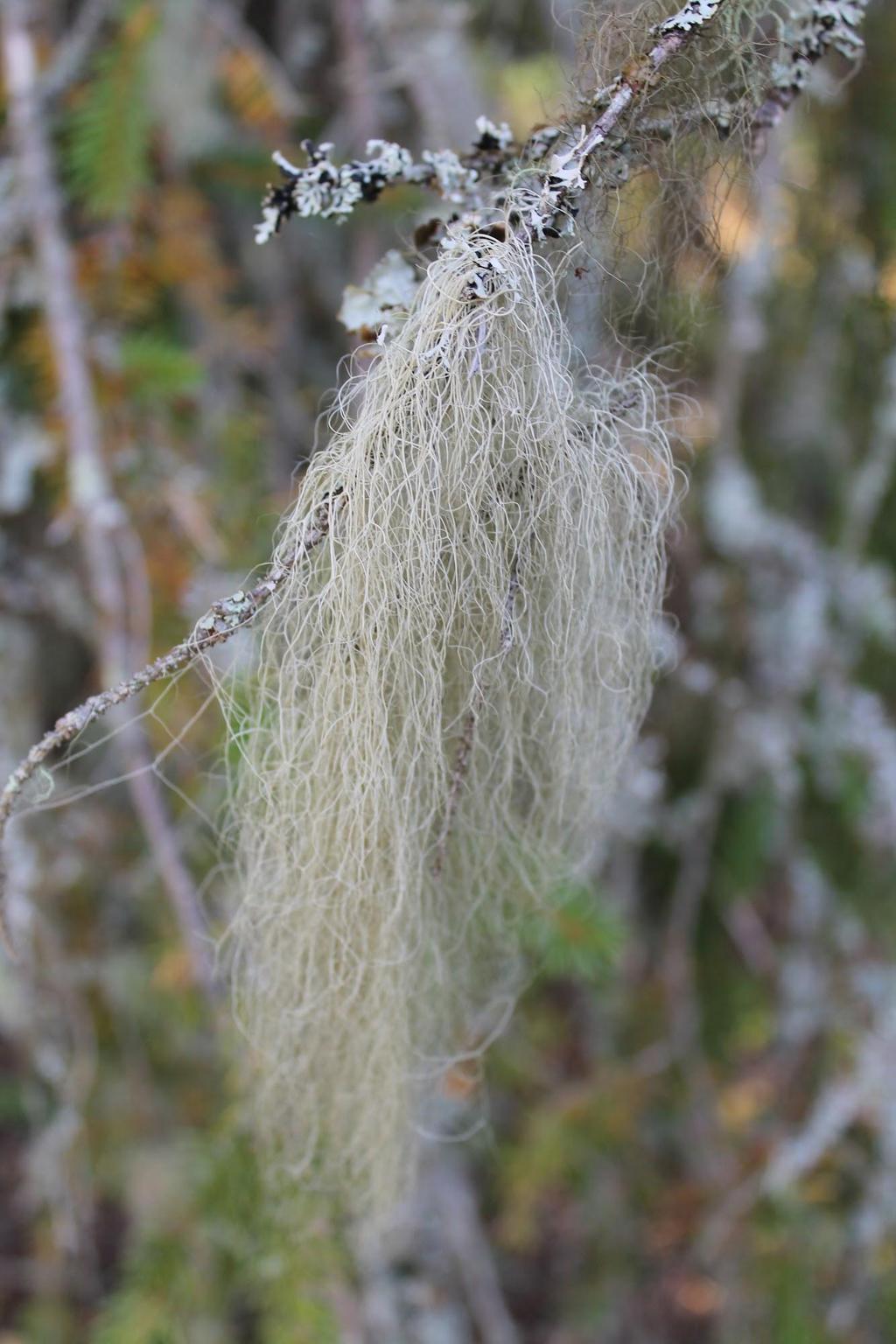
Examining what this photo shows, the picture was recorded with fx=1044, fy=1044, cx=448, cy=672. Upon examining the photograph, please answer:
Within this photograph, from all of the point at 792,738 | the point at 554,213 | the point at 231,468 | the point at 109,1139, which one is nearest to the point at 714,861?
the point at 792,738

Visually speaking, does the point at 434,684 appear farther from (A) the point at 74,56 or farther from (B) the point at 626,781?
(A) the point at 74,56

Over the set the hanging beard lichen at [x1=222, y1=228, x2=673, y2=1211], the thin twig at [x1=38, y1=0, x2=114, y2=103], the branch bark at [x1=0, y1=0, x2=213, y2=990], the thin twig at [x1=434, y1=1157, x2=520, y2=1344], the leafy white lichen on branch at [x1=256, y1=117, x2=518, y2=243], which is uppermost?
the thin twig at [x1=38, y1=0, x2=114, y2=103]

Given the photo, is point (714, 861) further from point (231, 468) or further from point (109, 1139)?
point (109, 1139)

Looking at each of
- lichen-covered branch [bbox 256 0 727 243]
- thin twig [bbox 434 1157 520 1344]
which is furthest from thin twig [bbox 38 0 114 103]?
thin twig [bbox 434 1157 520 1344]

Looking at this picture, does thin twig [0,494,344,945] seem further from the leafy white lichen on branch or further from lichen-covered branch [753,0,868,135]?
lichen-covered branch [753,0,868,135]

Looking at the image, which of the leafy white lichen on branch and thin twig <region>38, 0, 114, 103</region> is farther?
thin twig <region>38, 0, 114, 103</region>

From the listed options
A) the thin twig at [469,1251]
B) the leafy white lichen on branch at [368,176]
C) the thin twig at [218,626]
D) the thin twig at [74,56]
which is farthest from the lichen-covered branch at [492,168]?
the thin twig at [469,1251]
